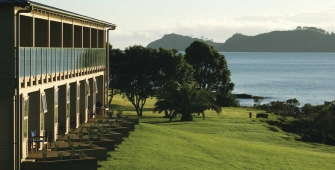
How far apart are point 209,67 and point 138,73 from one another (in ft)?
93.4

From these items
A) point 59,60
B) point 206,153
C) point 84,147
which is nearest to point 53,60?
point 59,60

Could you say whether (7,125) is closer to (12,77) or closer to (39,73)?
(12,77)

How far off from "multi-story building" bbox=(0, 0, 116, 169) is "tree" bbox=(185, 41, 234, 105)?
4633 cm

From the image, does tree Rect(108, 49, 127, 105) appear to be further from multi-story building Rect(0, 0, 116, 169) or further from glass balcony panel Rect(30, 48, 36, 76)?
glass balcony panel Rect(30, 48, 36, 76)

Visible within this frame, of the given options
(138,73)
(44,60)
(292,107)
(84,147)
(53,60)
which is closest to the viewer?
(84,147)

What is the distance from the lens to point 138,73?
5672 cm

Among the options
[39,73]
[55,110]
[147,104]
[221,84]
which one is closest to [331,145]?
[55,110]

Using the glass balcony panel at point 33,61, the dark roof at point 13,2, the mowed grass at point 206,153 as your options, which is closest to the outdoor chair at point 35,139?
the glass balcony panel at point 33,61

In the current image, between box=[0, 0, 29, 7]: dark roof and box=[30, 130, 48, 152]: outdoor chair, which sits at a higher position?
box=[0, 0, 29, 7]: dark roof

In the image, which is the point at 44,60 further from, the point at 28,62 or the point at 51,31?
the point at 51,31

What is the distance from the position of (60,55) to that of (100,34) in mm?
15098

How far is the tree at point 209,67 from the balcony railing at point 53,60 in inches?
1837

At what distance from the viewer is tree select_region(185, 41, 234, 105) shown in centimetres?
8306

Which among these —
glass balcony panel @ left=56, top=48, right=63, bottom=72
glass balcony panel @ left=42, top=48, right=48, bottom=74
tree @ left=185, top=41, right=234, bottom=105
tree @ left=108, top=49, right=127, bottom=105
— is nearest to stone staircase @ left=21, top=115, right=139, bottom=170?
glass balcony panel @ left=42, top=48, right=48, bottom=74
